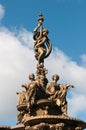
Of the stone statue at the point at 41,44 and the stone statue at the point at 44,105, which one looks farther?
the stone statue at the point at 41,44

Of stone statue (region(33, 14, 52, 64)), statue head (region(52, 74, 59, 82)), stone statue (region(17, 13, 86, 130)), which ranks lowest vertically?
stone statue (region(17, 13, 86, 130))

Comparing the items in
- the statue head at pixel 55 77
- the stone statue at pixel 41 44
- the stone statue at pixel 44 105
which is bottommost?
the stone statue at pixel 44 105

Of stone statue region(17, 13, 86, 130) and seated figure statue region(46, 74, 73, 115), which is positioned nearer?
stone statue region(17, 13, 86, 130)

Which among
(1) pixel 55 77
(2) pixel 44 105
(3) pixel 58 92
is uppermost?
(1) pixel 55 77

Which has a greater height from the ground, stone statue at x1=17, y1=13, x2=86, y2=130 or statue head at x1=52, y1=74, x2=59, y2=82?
statue head at x1=52, y1=74, x2=59, y2=82

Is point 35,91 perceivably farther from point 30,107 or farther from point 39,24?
point 39,24

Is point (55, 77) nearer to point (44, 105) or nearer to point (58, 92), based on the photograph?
point (58, 92)

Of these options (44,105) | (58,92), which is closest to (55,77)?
(58,92)

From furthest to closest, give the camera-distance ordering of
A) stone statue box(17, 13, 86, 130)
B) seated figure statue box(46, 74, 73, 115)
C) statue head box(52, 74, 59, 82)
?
statue head box(52, 74, 59, 82)
seated figure statue box(46, 74, 73, 115)
stone statue box(17, 13, 86, 130)

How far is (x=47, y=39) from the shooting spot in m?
30.1

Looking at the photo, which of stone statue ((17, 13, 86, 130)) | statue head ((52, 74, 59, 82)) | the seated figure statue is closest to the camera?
stone statue ((17, 13, 86, 130))

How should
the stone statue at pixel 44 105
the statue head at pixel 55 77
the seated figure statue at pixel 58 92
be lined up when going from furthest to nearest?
the statue head at pixel 55 77 → the seated figure statue at pixel 58 92 → the stone statue at pixel 44 105

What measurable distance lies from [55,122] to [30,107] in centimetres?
202

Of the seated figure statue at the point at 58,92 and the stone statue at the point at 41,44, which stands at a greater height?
the stone statue at the point at 41,44
